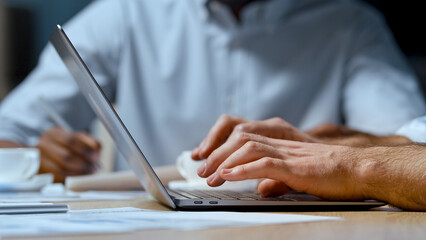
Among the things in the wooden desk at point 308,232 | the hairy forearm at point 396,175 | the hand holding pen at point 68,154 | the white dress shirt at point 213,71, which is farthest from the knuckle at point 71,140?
the wooden desk at point 308,232

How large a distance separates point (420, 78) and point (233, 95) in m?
1.14

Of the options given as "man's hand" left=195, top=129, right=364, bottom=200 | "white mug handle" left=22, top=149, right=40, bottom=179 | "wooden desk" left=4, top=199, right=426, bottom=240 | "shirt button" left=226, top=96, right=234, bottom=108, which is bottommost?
"wooden desk" left=4, top=199, right=426, bottom=240

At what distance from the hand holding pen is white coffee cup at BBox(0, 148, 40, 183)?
21 centimetres

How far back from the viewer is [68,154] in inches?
47.4

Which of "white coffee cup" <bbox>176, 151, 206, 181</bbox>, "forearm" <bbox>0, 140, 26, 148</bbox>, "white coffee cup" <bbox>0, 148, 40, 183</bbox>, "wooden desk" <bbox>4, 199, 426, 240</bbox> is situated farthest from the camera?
"forearm" <bbox>0, 140, 26, 148</bbox>

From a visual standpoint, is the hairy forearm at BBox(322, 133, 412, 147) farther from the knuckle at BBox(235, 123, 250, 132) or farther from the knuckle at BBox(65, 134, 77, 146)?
the knuckle at BBox(65, 134, 77, 146)

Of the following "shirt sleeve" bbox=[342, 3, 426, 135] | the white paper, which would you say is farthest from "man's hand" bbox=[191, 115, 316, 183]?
"shirt sleeve" bbox=[342, 3, 426, 135]

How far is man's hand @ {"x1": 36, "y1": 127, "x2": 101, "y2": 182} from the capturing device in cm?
120

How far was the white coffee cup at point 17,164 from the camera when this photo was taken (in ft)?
3.11

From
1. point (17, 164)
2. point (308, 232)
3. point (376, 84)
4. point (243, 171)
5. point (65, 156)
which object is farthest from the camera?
point (376, 84)

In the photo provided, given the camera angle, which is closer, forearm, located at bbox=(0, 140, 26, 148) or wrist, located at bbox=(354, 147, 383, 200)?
wrist, located at bbox=(354, 147, 383, 200)

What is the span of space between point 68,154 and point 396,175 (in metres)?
0.83

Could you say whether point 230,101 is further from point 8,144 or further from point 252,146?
point 252,146

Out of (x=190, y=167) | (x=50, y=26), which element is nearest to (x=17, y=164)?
(x=190, y=167)
